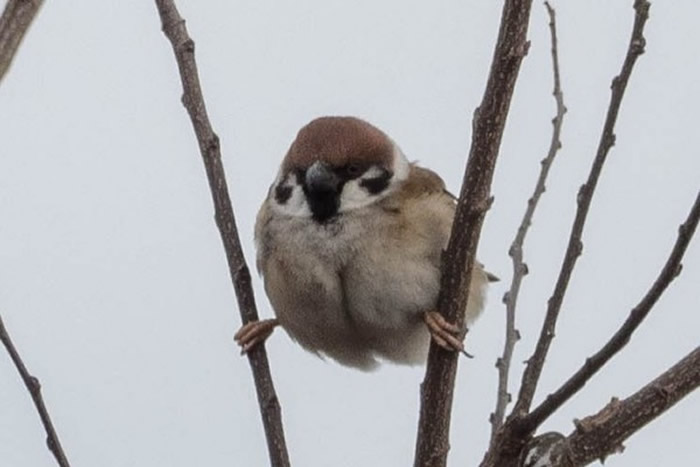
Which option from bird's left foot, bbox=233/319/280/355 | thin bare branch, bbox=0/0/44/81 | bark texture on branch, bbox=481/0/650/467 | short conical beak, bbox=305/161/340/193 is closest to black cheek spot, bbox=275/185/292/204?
short conical beak, bbox=305/161/340/193

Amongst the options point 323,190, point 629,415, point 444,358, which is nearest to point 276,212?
point 323,190

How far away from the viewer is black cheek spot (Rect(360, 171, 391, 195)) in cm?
372

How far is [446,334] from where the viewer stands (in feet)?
9.55

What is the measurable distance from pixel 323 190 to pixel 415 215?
268 millimetres

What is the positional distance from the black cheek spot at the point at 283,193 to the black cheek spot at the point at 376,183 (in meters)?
0.22

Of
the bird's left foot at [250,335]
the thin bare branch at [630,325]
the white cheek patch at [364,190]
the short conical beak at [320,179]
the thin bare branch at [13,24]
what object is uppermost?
the thin bare branch at [13,24]

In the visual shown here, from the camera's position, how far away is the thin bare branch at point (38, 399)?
2305 millimetres

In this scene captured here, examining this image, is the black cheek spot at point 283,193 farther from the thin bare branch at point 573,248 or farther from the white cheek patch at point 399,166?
the thin bare branch at point 573,248

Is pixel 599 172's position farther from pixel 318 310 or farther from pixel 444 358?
pixel 318 310

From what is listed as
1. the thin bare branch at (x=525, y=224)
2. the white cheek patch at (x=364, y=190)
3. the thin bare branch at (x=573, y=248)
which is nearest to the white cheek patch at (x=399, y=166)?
the white cheek patch at (x=364, y=190)

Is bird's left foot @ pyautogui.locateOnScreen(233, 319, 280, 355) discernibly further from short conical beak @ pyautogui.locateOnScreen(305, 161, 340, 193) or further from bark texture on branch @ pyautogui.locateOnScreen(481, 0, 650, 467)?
bark texture on branch @ pyautogui.locateOnScreen(481, 0, 650, 467)

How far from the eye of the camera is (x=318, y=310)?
3.69 meters

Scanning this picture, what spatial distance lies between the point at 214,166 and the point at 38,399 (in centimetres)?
80

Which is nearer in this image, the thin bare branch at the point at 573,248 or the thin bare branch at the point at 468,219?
the thin bare branch at the point at 468,219
